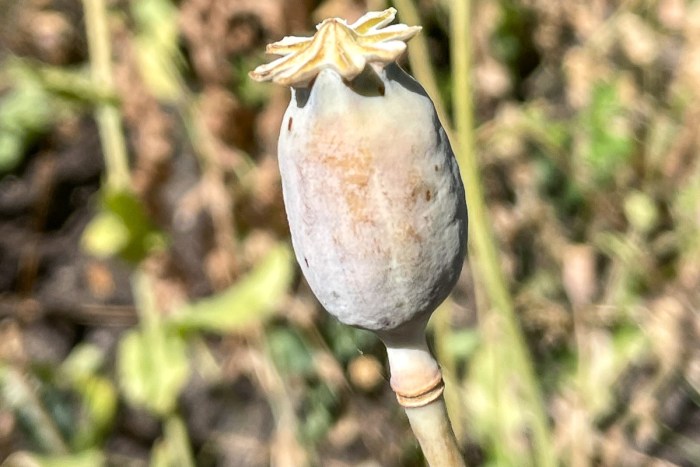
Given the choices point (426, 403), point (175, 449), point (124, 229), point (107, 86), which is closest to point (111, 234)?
point (124, 229)

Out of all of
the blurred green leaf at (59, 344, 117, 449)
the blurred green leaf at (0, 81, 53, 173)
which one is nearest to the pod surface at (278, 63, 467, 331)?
the blurred green leaf at (59, 344, 117, 449)

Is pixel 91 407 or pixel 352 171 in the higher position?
pixel 352 171

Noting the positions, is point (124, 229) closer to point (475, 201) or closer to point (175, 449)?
point (175, 449)

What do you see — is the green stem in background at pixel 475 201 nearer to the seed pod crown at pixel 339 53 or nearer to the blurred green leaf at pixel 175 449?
the seed pod crown at pixel 339 53

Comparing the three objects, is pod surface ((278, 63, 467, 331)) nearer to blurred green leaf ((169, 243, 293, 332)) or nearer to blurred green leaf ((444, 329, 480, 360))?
blurred green leaf ((169, 243, 293, 332))

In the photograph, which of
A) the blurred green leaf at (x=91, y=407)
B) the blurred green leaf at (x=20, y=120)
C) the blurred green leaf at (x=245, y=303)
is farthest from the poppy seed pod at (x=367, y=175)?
the blurred green leaf at (x=20, y=120)

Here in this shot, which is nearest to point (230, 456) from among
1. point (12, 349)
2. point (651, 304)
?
point (12, 349)

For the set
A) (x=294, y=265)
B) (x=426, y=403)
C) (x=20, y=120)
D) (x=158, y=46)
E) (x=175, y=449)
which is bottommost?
(x=175, y=449)
